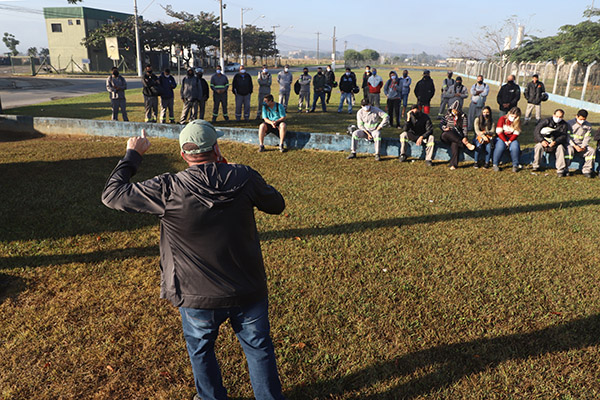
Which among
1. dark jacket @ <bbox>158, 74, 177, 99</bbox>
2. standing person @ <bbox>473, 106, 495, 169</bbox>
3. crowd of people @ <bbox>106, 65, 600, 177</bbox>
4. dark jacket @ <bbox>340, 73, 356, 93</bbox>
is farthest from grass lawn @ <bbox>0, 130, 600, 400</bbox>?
dark jacket @ <bbox>340, 73, 356, 93</bbox>

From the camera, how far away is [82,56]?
1969 inches

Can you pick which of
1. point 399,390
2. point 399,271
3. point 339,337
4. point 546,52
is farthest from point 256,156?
point 546,52

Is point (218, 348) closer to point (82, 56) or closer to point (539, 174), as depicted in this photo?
point (539, 174)

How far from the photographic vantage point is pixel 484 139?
9500mm

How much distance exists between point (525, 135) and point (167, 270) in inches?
525

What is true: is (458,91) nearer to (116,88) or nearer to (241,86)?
(241,86)

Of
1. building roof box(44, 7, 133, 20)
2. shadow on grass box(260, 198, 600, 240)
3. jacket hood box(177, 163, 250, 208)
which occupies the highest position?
building roof box(44, 7, 133, 20)

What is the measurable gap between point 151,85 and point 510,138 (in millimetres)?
10124

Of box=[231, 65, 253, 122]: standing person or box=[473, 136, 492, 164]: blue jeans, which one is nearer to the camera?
box=[473, 136, 492, 164]: blue jeans

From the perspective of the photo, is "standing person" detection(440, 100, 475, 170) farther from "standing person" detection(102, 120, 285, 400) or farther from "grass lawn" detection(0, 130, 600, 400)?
"standing person" detection(102, 120, 285, 400)

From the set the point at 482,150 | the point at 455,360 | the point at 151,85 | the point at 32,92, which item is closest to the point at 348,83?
the point at 151,85

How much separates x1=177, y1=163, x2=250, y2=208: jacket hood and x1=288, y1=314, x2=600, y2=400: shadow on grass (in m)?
1.77

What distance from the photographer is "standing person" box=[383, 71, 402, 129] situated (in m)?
13.5

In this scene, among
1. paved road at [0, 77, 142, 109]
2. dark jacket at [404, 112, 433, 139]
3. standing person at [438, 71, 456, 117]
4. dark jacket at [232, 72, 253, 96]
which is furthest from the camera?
paved road at [0, 77, 142, 109]
